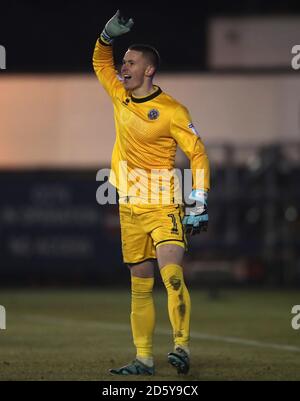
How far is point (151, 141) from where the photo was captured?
8531 millimetres

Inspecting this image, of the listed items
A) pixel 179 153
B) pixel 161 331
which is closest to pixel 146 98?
pixel 161 331

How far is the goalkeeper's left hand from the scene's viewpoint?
8.37 m

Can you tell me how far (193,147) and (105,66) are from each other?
119 centimetres

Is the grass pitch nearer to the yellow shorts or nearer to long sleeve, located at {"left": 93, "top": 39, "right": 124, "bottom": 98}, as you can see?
the yellow shorts

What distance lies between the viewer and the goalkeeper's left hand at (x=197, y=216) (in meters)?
8.37

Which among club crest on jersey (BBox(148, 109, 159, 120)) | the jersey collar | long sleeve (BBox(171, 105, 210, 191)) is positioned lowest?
long sleeve (BBox(171, 105, 210, 191))

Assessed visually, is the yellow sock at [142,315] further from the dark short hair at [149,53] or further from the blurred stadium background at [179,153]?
the blurred stadium background at [179,153]

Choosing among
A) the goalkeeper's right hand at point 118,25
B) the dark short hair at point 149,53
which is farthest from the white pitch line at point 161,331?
the goalkeeper's right hand at point 118,25

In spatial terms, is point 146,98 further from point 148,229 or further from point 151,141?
point 148,229

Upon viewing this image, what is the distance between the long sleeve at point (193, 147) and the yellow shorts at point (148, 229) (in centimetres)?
30

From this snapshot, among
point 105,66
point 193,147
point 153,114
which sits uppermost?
point 105,66

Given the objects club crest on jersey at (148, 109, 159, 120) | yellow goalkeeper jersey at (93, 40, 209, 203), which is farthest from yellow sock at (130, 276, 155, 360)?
club crest on jersey at (148, 109, 159, 120)

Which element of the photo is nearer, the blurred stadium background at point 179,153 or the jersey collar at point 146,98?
the jersey collar at point 146,98
